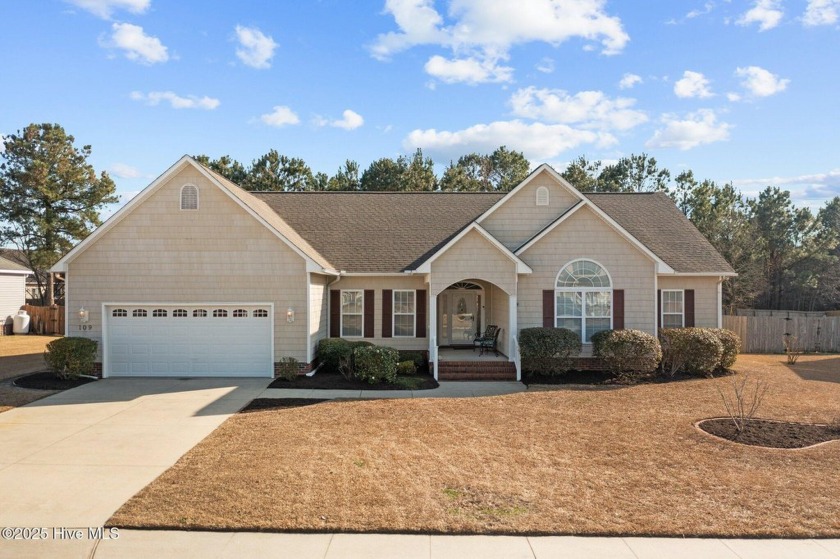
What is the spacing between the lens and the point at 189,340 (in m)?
16.1

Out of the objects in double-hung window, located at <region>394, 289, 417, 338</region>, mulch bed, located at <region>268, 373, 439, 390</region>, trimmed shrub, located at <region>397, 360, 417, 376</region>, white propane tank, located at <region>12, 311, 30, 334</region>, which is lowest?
mulch bed, located at <region>268, 373, 439, 390</region>

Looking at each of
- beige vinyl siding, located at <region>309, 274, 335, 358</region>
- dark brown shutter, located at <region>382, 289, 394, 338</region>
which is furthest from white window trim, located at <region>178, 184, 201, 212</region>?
dark brown shutter, located at <region>382, 289, 394, 338</region>

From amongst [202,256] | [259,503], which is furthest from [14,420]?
[259,503]

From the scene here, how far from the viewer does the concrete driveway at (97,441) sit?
661 centimetres

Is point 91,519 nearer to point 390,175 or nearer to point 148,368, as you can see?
point 148,368

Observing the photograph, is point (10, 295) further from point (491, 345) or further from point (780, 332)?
point (780, 332)

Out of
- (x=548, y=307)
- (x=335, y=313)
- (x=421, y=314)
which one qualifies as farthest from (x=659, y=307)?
(x=335, y=313)

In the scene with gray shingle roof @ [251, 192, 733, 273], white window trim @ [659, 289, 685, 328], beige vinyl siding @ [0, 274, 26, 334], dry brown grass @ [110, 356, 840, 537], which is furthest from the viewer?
beige vinyl siding @ [0, 274, 26, 334]

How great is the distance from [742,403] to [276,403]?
1000cm

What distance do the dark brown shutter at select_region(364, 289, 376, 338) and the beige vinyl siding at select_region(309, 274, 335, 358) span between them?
1.32 metres

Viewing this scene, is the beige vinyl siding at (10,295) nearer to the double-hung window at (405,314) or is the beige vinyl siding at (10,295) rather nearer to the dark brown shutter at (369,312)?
the dark brown shutter at (369,312)

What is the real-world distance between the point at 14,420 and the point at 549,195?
1562 centimetres

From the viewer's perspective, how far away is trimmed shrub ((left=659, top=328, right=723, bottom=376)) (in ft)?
51.8

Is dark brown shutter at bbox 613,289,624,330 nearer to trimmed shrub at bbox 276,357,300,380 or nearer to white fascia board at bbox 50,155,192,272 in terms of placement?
trimmed shrub at bbox 276,357,300,380
